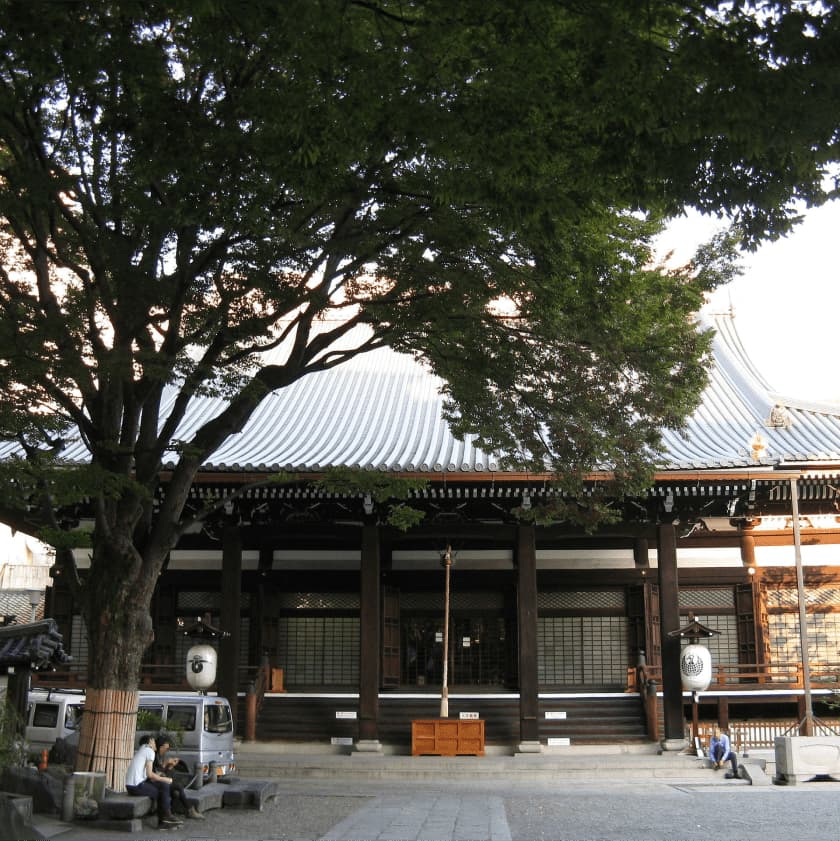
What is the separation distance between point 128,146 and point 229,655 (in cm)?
1255

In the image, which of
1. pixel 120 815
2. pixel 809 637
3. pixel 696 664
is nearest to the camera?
pixel 120 815

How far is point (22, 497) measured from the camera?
11961 millimetres

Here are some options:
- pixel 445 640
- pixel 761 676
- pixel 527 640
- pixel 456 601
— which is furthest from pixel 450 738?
pixel 761 676

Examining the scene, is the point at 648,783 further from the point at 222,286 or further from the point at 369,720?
the point at 222,286

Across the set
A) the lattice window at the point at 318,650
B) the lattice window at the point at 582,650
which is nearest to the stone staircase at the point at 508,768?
the lattice window at the point at 582,650

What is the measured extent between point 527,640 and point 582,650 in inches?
126

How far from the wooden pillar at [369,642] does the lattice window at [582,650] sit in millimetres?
4179

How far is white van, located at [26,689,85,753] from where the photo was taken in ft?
57.9

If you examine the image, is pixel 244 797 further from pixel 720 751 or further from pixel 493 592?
pixel 493 592

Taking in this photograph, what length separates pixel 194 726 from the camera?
16.3 meters

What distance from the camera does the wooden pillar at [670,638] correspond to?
18688mm

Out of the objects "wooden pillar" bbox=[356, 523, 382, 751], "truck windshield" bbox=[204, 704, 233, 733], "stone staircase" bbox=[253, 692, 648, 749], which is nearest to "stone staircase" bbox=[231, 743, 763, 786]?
"wooden pillar" bbox=[356, 523, 382, 751]

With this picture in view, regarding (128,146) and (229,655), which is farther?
(229,655)

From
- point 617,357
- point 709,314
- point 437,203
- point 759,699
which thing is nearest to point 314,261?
point 437,203
